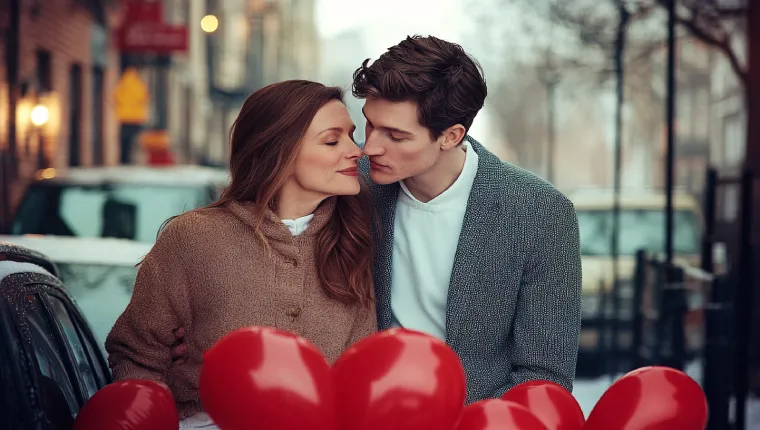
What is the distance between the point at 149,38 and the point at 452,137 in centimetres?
1956

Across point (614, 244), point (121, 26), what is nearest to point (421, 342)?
point (614, 244)

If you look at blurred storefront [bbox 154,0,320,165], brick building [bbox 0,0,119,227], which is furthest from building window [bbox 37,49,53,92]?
blurred storefront [bbox 154,0,320,165]

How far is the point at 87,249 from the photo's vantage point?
21.4 feet

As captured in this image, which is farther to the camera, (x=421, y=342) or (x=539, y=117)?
(x=539, y=117)

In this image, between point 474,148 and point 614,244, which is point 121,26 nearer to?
point 614,244

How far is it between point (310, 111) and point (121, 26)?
20.1 m

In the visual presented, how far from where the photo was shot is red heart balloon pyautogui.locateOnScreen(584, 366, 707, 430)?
2.72 metres

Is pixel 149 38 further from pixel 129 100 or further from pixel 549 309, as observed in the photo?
pixel 549 309

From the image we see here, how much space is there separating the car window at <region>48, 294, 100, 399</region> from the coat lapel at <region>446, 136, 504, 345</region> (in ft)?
3.69

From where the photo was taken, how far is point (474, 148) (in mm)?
4207

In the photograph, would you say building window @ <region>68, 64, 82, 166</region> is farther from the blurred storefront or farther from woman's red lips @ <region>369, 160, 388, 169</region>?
woman's red lips @ <region>369, 160, 388, 169</region>

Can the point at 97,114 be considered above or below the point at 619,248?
above

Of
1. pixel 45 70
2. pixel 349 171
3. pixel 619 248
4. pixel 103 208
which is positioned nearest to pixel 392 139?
pixel 349 171

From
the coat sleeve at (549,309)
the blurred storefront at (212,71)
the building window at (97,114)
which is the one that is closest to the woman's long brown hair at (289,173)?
the coat sleeve at (549,309)
